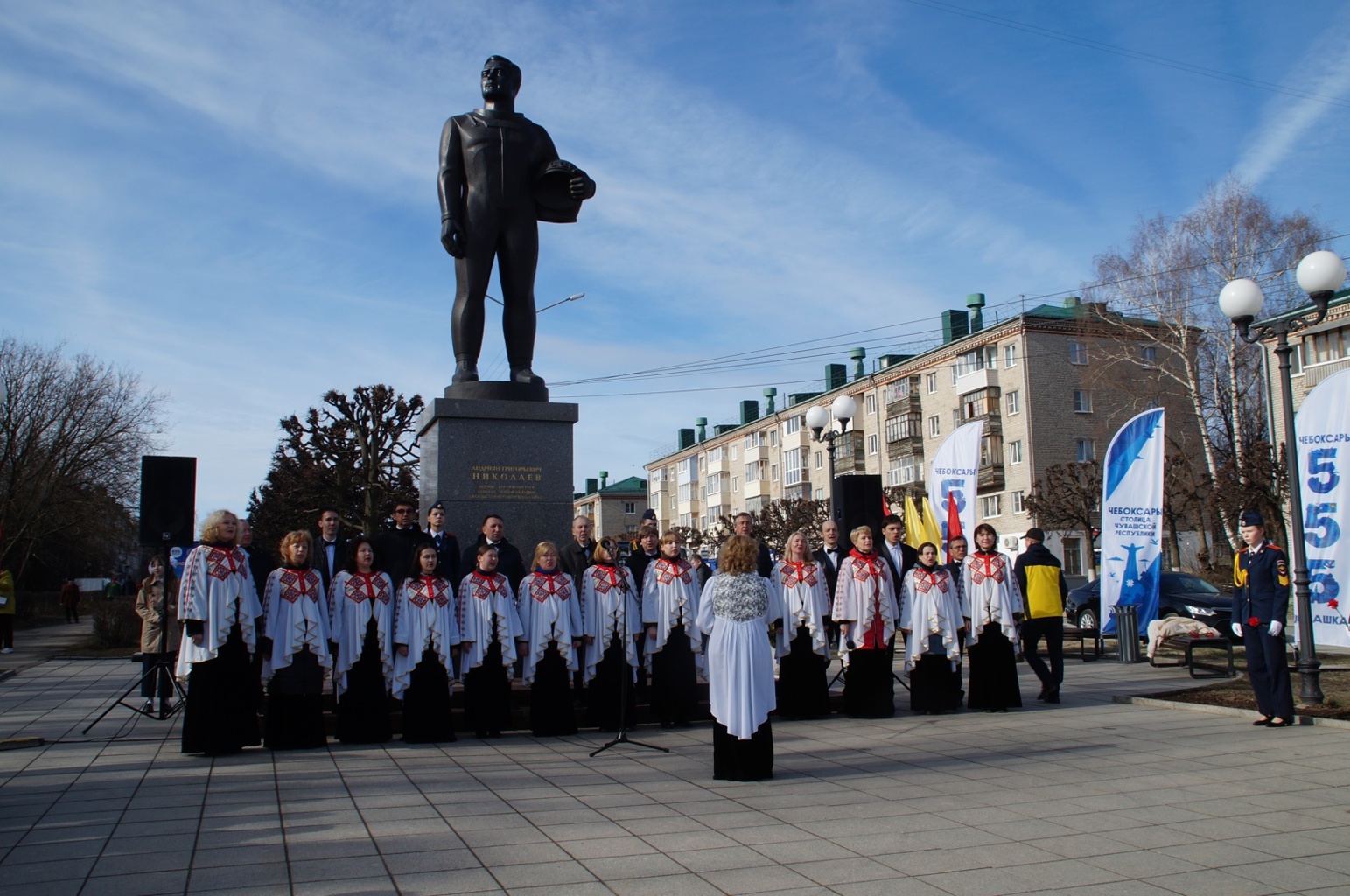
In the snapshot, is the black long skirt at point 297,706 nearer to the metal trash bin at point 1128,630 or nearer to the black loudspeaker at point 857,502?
the black loudspeaker at point 857,502

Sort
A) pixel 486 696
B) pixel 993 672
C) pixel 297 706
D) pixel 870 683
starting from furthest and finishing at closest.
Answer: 1. pixel 993 672
2. pixel 870 683
3. pixel 486 696
4. pixel 297 706

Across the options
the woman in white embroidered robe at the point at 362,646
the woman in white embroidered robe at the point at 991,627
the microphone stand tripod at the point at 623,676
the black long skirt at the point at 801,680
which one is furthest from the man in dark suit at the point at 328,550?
the woman in white embroidered robe at the point at 991,627

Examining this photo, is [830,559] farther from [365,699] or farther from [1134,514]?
[1134,514]

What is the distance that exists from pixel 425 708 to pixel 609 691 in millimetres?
1743

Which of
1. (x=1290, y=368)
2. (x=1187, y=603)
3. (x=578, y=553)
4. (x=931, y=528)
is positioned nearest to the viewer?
(x=578, y=553)

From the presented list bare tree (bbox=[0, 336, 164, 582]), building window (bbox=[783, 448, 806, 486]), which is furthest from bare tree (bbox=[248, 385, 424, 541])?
building window (bbox=[783, 448, 806, 486])

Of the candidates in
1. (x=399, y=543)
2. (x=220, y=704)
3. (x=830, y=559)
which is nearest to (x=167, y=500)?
(x=399, y=543)

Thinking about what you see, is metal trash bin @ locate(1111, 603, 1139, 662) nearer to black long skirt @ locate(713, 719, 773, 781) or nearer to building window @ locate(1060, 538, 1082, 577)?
black long skirt @ locate(713, 719, 773, 781)

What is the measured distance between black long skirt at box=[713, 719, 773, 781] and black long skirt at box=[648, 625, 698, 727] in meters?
2.89

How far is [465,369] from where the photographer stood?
11797 mm

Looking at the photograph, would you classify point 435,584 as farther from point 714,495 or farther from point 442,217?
point 714,495

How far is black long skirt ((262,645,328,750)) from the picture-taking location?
347 inches

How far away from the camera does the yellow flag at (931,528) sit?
18.4 metres

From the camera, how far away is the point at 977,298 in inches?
2078
